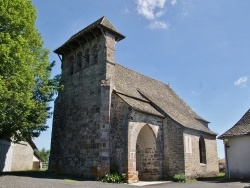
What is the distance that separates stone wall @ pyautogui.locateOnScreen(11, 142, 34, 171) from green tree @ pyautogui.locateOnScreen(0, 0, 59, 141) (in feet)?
34.6

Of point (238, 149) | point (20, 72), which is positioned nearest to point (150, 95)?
point (238, 149)

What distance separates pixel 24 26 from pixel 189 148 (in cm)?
1275

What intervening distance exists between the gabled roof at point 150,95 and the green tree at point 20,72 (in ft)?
16.4

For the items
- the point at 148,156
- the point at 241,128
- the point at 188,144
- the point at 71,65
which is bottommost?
the point at 148,156

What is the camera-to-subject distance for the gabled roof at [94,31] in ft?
56.4

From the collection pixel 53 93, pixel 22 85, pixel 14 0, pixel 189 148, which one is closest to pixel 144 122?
pixel 189 148

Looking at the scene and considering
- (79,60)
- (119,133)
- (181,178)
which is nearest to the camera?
(119,133)

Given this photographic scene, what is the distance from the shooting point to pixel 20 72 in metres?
12.9

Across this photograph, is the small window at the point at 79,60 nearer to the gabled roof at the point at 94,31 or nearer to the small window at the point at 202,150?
the gabled roof at the point at 94,31

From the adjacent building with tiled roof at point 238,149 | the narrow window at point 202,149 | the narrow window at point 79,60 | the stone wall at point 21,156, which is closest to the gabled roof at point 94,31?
the narrow window at point 79,60

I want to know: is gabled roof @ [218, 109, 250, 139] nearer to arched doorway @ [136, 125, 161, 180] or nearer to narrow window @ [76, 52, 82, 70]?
arched doorway @ [136, 125, 161, 180]

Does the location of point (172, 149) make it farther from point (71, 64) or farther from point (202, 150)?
point (71, 64)

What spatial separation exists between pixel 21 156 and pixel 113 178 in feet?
52.7

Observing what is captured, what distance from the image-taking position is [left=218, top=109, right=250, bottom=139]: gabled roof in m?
17.8
